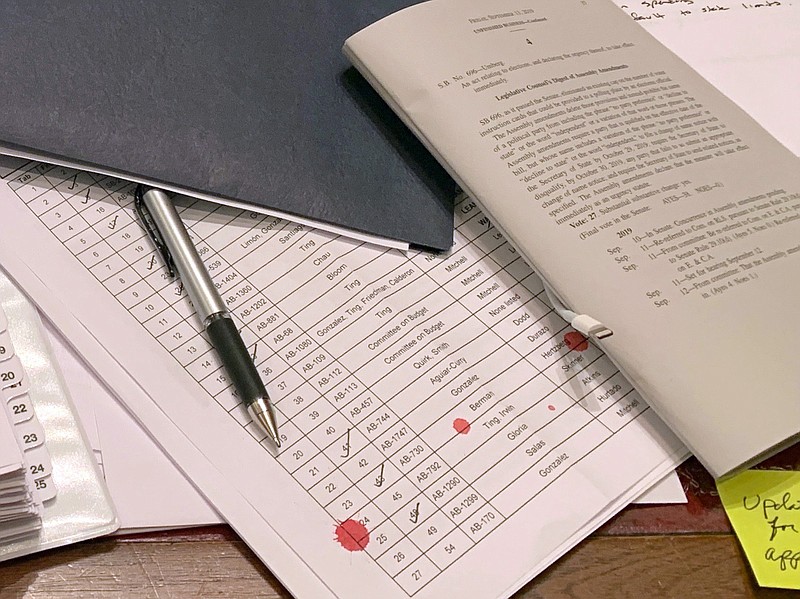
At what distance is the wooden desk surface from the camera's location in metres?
0.36

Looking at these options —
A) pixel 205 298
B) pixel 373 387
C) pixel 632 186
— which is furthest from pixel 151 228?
pixel 632 186

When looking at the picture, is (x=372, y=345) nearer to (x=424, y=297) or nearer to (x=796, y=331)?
(x=424, y=297)

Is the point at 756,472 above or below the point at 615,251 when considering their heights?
below

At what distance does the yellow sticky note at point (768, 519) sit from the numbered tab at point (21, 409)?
36cm

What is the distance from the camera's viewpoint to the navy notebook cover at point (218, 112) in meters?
0.47

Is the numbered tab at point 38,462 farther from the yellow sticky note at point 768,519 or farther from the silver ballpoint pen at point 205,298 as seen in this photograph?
the yellow sticky note at point 768,519

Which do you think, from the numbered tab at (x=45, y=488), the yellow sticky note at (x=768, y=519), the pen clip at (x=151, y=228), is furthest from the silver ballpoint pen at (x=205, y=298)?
the yellow sticky note at (x=768, y=519)

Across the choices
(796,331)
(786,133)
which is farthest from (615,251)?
(786,133)


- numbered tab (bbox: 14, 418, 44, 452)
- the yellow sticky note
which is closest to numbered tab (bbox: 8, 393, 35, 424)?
numbered tab (bbox: 14, 418, 44, 452)

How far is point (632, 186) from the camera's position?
457mm

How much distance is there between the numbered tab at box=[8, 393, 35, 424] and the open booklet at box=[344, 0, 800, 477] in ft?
0.89

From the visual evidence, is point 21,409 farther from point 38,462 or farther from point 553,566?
point 553,566

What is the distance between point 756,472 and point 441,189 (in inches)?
9.8

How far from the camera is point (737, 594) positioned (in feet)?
1.25
